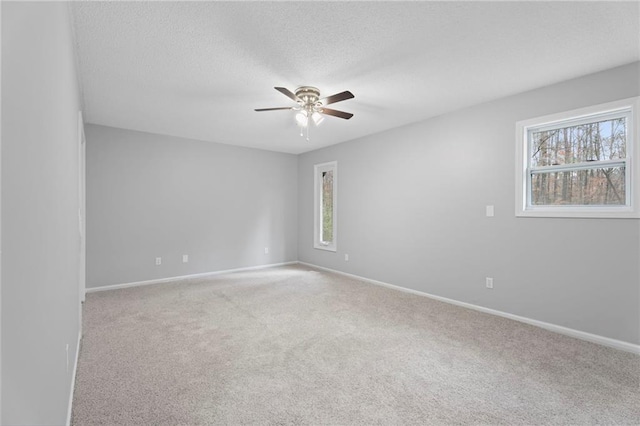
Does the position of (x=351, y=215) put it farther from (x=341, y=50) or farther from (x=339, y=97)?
(x=341, y=50)

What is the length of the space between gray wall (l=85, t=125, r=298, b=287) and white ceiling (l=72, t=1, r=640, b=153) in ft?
3.60

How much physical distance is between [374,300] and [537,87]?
2.96 meters

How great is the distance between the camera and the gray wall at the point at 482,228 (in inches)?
108

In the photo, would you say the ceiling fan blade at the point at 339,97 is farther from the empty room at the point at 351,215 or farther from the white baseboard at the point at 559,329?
the white baseboard at the point at 559,329

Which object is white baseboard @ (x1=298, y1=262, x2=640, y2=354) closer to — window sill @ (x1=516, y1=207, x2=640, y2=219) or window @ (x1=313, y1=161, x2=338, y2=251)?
window sill @ (x1=516, y1=207, x2=640, y2=219)

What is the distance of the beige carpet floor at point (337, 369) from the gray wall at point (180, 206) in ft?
3.72

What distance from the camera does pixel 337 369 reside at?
2.29m

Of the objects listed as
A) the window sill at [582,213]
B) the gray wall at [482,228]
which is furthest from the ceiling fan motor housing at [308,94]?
the window sill at [582,213]

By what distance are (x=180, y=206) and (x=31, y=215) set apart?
442 centimetres

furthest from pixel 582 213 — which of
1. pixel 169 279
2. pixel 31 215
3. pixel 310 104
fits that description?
pixel 169 279

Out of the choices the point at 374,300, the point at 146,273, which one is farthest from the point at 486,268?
the point at 146,273

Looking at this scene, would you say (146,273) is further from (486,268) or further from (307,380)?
(486,268)

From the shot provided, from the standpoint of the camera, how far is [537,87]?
123 inches

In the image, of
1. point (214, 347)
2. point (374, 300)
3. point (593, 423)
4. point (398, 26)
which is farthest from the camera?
point (374, 300)
